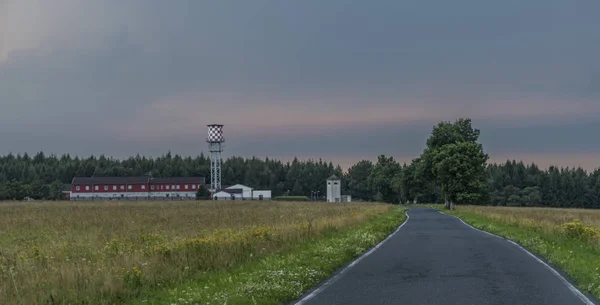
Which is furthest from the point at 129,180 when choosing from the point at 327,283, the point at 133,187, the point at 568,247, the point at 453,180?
the point at 327,283

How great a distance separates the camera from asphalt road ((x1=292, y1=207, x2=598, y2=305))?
10.9m

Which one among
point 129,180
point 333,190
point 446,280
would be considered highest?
point 129,180

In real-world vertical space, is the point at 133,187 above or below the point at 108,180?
below

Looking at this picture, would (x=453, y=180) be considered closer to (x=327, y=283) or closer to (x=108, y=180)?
(x=327, y=283)

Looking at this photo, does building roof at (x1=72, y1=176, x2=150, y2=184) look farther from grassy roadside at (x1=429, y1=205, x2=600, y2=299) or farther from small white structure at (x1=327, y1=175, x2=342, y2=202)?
grassy roadside at (x1=429, y1=205, x2=600, y2=299)

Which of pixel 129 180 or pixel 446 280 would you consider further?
pixel 129 180

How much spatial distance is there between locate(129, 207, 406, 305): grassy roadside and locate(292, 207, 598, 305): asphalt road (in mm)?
455

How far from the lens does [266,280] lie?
1238cm

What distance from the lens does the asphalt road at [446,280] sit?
10910mm

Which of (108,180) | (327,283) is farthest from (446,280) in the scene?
(108,180)

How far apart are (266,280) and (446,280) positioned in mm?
3937

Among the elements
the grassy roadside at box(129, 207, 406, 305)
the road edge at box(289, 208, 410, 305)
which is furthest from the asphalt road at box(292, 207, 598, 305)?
the grassy roadside at box(129, 207, 406, 305)

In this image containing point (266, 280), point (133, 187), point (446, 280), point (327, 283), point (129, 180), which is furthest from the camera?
point (129, 180)

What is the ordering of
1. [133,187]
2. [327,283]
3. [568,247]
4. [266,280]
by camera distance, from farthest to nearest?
[133,187]
[568,247]
[327,283]
[266,280]
